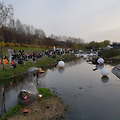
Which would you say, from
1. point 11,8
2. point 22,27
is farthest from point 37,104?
point 22,27

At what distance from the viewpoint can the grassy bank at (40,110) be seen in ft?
26.0

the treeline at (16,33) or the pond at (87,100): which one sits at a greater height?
the treeline at (16,33)

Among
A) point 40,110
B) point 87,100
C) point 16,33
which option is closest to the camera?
point 40,110

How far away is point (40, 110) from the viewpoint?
8.62 meters

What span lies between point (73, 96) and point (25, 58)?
18.1 meters

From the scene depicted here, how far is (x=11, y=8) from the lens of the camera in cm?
1942

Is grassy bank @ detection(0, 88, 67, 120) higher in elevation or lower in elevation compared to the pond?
higher

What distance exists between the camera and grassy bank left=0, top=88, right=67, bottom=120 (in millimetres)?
7926

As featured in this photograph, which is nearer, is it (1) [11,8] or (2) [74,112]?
(2) [74,112]

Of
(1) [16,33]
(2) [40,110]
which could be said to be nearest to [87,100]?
(2) [40,110]

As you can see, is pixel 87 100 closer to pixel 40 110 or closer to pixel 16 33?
pixel 40 110

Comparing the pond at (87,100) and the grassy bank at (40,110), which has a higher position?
the grassy bank at (40,110)

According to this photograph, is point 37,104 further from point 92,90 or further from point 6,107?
point 92,90

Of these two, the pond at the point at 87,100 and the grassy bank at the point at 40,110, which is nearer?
the grassy bank at the point at 40,110
